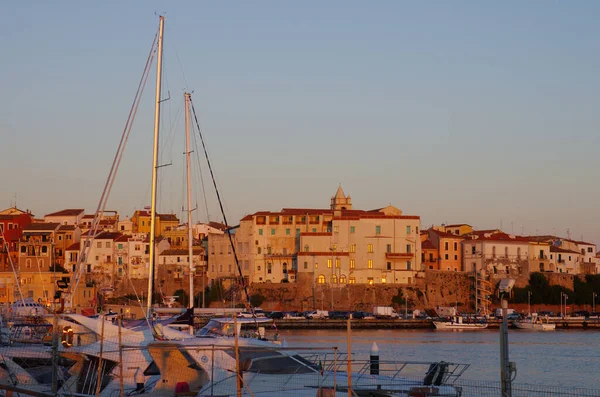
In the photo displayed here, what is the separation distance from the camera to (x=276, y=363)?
67.9 feet

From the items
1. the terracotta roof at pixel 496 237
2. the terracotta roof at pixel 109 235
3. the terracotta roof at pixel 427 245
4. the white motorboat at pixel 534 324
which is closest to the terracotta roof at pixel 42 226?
the terracotta roof at pixel 109 235

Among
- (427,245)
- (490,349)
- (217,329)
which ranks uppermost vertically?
(427,245)

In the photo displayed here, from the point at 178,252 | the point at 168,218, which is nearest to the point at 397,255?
the point at 178,252

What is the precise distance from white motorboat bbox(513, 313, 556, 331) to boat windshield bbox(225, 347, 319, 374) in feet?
220

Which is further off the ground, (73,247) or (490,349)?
(73,247)

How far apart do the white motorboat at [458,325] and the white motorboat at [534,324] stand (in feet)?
10.2

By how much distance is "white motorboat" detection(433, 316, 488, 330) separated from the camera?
3302 inches

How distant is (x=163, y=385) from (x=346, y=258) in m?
73.3

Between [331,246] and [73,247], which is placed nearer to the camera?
[331,246]

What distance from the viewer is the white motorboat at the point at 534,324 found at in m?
84.8

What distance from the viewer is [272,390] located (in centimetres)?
1914

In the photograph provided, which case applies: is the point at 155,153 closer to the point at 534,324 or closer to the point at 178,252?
the point at 534,324

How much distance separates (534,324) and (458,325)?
701 cm

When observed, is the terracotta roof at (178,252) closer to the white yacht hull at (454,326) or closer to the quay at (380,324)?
the quay at (380,324)
